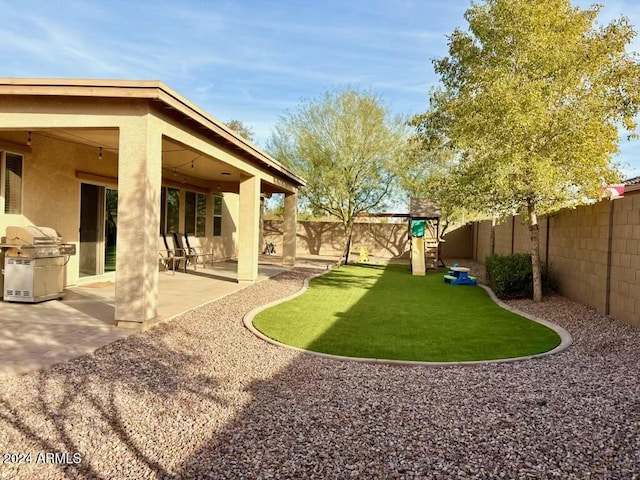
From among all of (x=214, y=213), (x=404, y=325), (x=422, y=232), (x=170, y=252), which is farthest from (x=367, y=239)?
(x=404, y=325)

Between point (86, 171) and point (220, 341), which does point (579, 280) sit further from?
point (86, 171)

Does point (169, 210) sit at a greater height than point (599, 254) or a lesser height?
greater

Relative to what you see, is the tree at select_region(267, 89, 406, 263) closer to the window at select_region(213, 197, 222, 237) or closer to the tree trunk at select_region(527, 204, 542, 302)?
the window at select_region(213, 197, 222, 237)

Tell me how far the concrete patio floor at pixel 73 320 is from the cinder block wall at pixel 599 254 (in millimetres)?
6994

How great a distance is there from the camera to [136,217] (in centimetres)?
628

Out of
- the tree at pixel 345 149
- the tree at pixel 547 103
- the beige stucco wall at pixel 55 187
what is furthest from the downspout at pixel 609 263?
the tree at pixel 345 149

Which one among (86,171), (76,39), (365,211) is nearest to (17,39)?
(76,39)

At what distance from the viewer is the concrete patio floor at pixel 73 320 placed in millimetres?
5074

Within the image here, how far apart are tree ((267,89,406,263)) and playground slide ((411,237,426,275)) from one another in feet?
10.4

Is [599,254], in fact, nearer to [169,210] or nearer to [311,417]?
[311,417]

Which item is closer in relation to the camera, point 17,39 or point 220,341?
point 220,341

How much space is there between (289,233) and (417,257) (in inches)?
179

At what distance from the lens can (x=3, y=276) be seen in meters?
8.16

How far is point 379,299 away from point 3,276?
703cm
